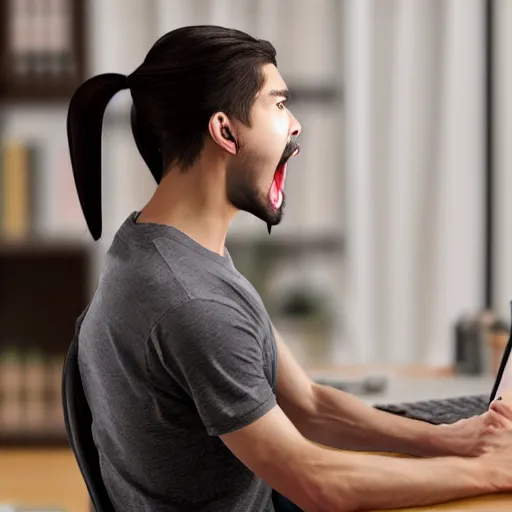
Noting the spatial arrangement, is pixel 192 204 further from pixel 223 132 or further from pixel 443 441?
pixel 443 441

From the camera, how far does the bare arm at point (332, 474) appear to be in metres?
1.23

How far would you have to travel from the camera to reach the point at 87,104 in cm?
146

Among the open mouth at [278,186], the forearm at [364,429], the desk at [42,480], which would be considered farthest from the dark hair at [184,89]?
the desk at [42,480]

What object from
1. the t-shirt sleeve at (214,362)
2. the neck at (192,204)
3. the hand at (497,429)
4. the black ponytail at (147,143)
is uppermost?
the black ponytail at (147,143)

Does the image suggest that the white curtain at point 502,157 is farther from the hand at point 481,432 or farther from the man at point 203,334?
the man at point 203,334

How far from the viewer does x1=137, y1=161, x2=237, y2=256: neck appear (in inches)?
54.3

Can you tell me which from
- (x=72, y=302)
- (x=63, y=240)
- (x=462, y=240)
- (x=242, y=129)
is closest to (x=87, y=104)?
(x=242, y=129)

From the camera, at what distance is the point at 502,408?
146 cm

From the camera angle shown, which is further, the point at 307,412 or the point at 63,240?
the point at 63,240

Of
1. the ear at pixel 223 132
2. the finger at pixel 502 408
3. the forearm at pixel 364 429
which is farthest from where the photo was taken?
the forearm at pixel 364 429

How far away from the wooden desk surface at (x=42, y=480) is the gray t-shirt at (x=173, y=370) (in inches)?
77.0

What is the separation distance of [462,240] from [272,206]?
287 cm

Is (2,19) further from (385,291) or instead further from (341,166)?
(385,291)

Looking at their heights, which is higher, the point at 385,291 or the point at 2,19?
the point at 2,19
